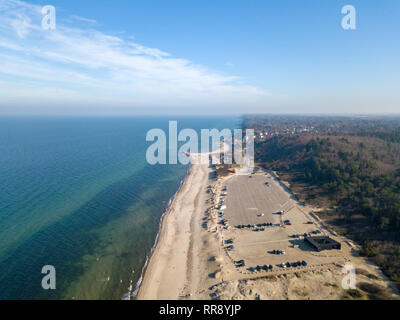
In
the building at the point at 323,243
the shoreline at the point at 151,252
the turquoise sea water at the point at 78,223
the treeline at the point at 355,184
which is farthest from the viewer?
the treeline at the point at 355,184

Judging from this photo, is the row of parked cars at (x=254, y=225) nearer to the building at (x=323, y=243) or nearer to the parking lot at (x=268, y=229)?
the parking lot at (x=268, y=229)

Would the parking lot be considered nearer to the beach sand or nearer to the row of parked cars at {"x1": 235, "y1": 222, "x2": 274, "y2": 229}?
the row of parked cars at {"x1": 235, "y1": 222, "x2": 274, "y2": 229}

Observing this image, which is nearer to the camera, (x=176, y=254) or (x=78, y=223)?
(x=176, y=254)

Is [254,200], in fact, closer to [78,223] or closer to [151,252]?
[151,252]

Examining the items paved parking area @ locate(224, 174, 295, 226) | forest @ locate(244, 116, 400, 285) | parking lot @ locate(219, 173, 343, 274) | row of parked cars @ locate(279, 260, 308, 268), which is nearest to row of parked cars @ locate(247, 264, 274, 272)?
parking lot @ locate(219, 173, 343, 274)

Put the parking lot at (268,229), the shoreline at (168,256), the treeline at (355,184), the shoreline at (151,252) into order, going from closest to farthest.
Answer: the shoreline at (151,252) → the shoreline at (168,256) → the parking lot at (268,229) → the treeline at (355,184)

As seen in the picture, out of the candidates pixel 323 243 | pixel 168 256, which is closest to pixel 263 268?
pixel 323 243

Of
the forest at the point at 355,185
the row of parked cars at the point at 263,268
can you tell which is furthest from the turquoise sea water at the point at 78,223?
the forest at the point at 355,185
